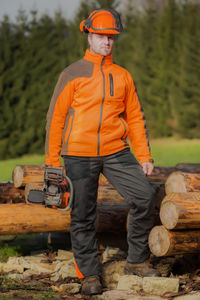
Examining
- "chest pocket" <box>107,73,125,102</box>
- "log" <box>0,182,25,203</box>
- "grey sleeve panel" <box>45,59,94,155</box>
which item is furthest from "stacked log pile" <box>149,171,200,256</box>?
"log" <box>0,182,25,203</box>

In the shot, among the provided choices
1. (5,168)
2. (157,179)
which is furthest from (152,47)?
(157,179)

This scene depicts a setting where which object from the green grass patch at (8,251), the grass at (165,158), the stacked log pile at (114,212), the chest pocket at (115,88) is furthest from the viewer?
the grass at (165,158)

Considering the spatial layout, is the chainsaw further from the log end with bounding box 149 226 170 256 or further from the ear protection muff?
the ear protection muff

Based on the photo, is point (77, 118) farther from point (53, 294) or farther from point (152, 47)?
point (152, 47)

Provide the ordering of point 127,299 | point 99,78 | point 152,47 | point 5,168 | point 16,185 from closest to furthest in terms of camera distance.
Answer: point 127,299 → point 99,78 → point 16,185 → point 5,168 → point 152,47

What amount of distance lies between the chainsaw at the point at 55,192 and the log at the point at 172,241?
90cm

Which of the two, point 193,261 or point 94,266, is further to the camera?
point 193,261

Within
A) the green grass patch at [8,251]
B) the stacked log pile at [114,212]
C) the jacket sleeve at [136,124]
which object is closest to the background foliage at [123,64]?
the stacked log pile at [114,212]

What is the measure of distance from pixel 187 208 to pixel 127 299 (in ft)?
3.03

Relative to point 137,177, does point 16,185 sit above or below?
below

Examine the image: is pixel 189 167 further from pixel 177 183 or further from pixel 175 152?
pixel 175 152

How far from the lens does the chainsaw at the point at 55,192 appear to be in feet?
12.8

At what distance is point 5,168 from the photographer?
13.1 meters

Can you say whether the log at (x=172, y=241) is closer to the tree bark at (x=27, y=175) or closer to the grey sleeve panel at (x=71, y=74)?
the grey sleeve panel at (x=71, y=74)
